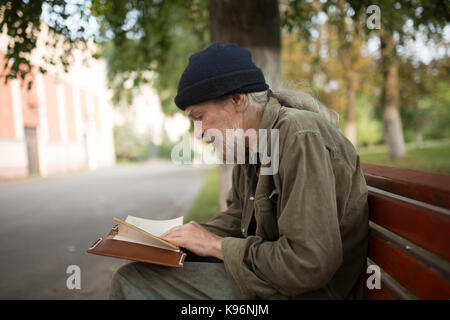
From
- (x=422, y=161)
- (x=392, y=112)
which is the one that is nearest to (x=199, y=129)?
(x=422, y=161)

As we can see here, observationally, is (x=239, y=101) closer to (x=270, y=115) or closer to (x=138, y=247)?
(x=270, y=115)

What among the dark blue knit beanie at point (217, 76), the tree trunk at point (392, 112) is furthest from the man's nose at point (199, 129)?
the tree trunk at point (392, 112)

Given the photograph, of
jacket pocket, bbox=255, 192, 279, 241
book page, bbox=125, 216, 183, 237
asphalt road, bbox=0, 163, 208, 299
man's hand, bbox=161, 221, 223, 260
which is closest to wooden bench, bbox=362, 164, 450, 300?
jacket pocket, bbox=255, 192, 279, 241

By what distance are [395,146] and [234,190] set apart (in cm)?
1144

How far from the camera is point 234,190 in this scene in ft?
6.29

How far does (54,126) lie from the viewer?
70.7 feet

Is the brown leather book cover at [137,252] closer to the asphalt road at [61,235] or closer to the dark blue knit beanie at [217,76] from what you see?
the dark blue knit beanie at [217,76]

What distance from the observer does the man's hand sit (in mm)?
1378

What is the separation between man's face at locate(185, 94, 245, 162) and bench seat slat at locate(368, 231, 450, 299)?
2.52 ft

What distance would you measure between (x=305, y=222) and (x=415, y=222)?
359 mm

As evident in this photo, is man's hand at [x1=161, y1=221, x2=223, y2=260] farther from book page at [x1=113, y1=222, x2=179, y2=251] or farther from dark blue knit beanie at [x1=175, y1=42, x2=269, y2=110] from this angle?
dark blue knit beanie at [x1=175, y1=42, x2=269, y2=110]

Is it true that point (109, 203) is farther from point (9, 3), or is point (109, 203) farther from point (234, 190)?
point (234, 190)

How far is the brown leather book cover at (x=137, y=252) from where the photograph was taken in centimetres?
124
